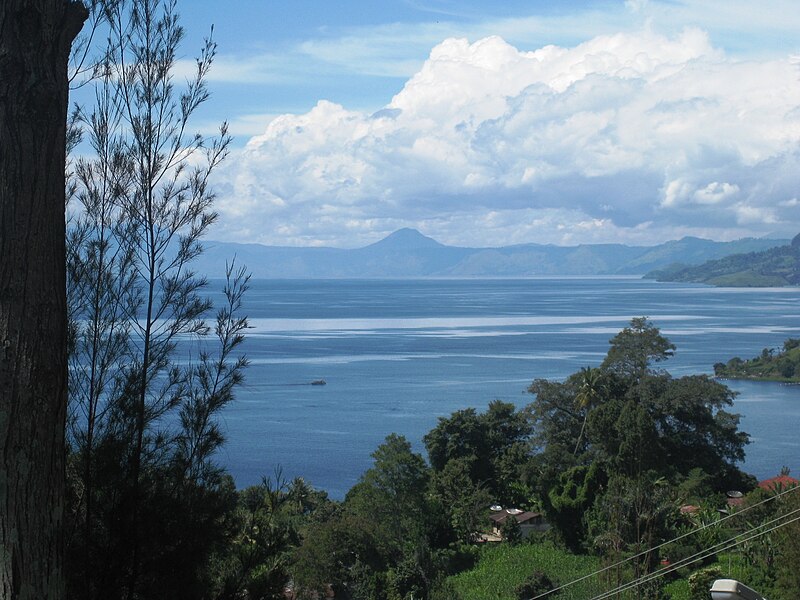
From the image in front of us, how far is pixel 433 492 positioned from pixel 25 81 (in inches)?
940

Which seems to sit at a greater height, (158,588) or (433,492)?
(158,588)

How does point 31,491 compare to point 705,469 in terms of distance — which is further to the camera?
point 705,469

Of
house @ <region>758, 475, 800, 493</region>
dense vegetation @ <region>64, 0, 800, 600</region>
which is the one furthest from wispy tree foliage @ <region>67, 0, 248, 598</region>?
house @ <region>758, 475, 800, 493</region>

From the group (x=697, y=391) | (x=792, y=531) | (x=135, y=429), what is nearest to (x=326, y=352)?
(x=697, y=391)

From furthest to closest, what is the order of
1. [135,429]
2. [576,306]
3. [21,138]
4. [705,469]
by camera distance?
[576,306]
[705,469]
[135,429]
[21,138]

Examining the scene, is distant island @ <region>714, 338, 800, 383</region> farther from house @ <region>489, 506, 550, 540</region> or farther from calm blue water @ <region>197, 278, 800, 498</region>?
house @ <region>489, 506, 550, 540</region>

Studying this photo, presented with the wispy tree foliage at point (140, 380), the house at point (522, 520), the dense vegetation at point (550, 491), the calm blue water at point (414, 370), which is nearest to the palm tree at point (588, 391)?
the dense vegetation at point (550, 491)

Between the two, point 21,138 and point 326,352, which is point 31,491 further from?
point 326,352

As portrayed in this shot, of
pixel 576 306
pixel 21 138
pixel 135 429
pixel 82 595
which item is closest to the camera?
pixel 21 138

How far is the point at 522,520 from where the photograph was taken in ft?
84.2

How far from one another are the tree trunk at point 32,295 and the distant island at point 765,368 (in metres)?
55.9

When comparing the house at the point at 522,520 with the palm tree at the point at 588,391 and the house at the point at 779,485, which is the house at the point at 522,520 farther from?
the house at the point at 779,485

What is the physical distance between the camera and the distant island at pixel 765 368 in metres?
55.8

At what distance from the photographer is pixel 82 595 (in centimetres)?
505
